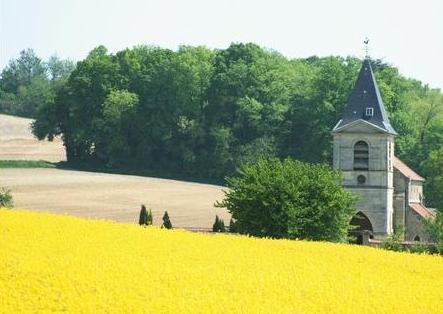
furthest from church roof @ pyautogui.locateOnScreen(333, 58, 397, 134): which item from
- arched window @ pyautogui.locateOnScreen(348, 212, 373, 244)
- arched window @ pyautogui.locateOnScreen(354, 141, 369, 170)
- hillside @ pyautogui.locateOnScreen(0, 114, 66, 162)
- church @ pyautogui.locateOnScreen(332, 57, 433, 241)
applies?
hillside @ pyautogui.locateOnScreen(0, 114, 66, 162)

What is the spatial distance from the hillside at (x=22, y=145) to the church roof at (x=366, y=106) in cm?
6840

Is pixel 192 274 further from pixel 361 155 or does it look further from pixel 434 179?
pixel 434 179

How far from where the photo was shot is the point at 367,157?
68.6 meters

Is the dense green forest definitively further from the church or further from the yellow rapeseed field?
the yellow rapeseed field

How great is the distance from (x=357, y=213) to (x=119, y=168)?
57276 mm

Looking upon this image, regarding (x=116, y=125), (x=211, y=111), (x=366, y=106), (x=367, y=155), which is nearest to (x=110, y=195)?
(x=211, y=111)

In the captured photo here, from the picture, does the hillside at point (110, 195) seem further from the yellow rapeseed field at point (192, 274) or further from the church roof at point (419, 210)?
the yellow rapeseed field at point (192, 274)

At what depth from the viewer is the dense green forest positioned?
4264 inches

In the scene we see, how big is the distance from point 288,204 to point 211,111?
65.5 m

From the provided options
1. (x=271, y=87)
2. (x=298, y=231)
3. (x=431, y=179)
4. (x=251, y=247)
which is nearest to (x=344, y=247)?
(x=251, y=247)

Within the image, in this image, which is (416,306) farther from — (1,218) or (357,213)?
(357,213)

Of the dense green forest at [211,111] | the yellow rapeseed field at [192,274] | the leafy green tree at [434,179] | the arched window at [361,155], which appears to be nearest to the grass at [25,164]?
the dense green forest at [211,111]

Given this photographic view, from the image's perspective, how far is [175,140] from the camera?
11988 centimetres

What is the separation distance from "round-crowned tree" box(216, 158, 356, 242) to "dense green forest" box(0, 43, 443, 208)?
49.6m
